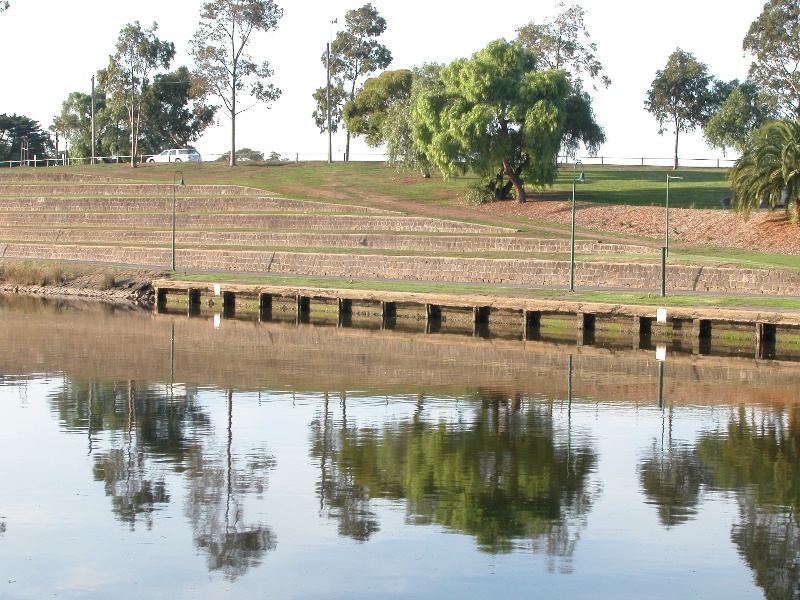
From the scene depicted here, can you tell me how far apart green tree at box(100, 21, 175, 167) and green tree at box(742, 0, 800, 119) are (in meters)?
45.0

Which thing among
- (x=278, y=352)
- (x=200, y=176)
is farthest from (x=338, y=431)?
(x=200, y=176)

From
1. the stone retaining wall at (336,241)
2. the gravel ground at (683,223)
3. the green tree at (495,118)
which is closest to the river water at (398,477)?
the stone retaining wall at (336,241)

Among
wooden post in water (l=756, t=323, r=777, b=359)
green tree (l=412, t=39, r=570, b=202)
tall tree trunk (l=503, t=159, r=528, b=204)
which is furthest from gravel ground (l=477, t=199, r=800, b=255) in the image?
wooden post in water (l=756, t=323, r=777, b=359)

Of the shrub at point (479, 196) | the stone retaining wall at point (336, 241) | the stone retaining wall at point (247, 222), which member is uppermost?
the shrub at point (479, 196)

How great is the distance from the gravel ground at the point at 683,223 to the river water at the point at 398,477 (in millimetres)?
22672

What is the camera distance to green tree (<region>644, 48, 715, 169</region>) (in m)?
89.9

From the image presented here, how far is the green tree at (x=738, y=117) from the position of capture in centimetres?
8319

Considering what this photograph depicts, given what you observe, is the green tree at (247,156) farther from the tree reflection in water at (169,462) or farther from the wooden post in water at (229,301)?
the tree reflection in water at (169,462)

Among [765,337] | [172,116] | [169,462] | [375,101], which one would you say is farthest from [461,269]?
[172,116]

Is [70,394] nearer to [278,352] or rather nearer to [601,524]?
[278,352]

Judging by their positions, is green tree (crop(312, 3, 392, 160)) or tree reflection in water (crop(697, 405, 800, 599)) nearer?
tree reflection in water (crop(697, 405, 800, 599))

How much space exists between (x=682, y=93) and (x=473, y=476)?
77.3 meters

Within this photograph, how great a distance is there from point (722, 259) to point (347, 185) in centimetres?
3570

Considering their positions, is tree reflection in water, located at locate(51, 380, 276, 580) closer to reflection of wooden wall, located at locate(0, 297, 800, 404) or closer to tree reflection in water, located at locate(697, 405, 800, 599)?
reflection of wooden wall, located at locate(0, 297, 800, 404)
